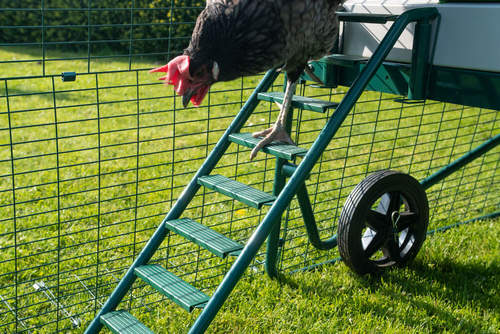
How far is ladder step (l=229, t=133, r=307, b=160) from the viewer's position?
2641 mm

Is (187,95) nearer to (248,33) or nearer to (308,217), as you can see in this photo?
(248,33)

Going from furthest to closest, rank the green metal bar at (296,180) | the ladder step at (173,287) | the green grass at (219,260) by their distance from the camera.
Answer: the green grass at (219,260)
the ladder step at (173,287)
the green metal bar at (296,180)

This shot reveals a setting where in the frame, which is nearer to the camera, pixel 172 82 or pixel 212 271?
pixel 172 82

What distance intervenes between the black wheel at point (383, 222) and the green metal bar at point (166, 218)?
79 cm

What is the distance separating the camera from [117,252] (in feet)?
11.4

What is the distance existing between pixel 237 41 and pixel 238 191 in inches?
30.7

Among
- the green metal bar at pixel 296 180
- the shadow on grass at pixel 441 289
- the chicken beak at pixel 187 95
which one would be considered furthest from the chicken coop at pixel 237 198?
the chicken beak at pixel 187 95

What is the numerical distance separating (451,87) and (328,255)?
1.42m

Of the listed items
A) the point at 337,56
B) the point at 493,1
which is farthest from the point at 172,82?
the point at 493,1

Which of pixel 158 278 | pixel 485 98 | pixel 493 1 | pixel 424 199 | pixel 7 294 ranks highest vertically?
pixel 493 1

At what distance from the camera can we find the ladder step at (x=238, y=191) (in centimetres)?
256

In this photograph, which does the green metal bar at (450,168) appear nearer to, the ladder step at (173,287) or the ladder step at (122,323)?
the ladder step at (173,287)

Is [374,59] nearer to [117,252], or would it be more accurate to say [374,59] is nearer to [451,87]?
[451,87]

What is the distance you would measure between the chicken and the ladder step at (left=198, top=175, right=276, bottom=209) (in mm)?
517
